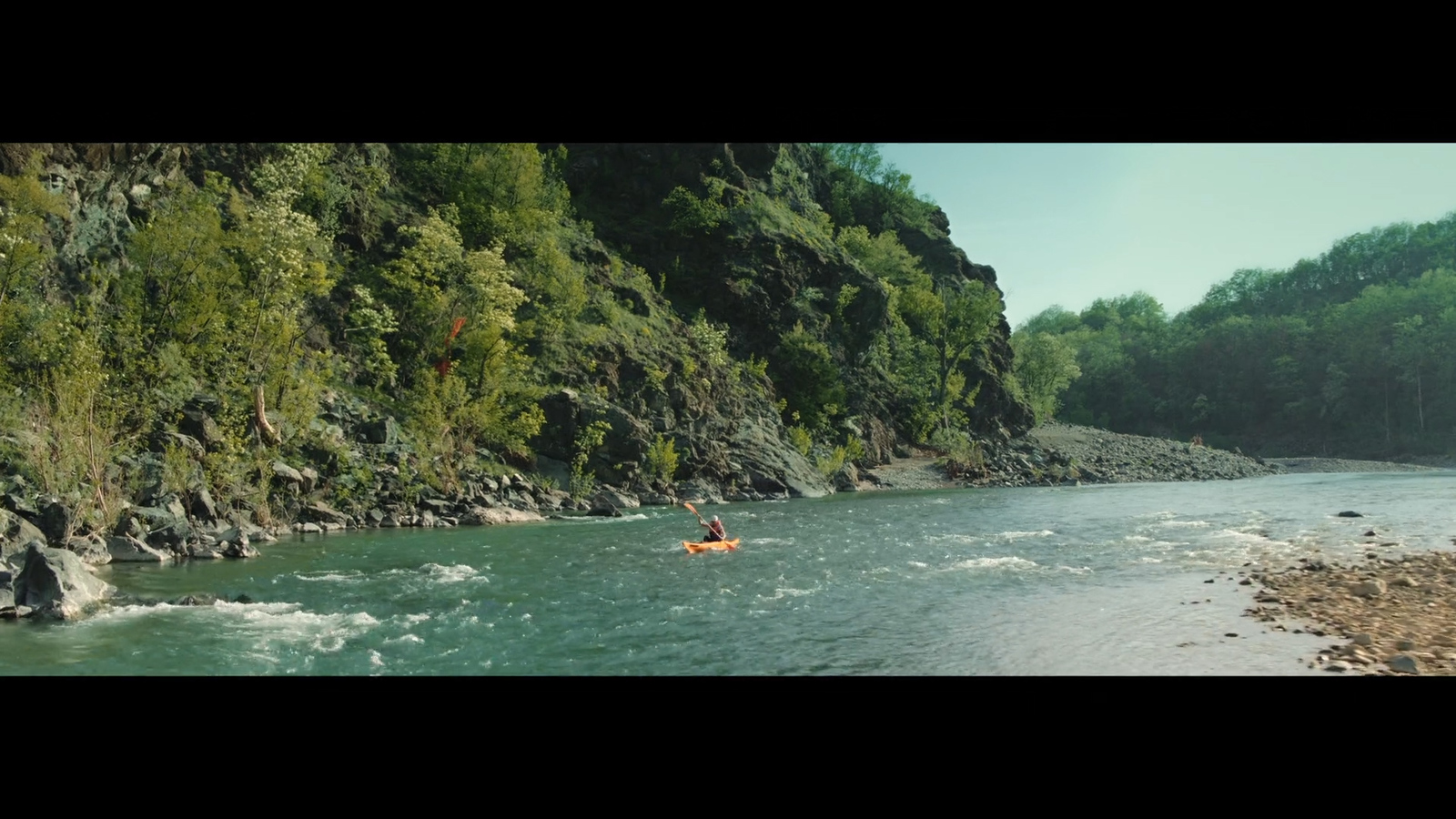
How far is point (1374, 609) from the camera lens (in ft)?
41.5

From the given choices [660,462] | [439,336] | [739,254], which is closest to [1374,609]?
[660,462]

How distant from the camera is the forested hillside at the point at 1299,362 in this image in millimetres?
74312

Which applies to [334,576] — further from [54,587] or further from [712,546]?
[712,546]

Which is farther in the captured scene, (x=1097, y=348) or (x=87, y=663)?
(x=1097, y=348)

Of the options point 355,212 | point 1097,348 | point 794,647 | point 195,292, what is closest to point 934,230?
point 1097,348

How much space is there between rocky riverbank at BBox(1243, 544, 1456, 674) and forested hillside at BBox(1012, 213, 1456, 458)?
191 feet

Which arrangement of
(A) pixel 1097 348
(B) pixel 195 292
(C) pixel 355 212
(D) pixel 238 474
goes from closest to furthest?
(D) pixel 238 474 < (B) pixel 195 292 < (C) pixel 355 212 < (A) pixel 1097 348

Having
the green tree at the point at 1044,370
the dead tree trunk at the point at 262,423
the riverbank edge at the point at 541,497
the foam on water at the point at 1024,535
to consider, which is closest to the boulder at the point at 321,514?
the riverbank edge at the point at 541,497

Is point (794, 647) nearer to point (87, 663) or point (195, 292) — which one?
point (87, 663)

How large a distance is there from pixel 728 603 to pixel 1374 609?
9.44 metres
